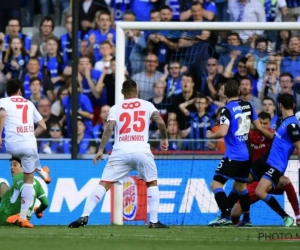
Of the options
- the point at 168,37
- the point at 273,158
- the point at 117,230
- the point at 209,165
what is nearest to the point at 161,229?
the point at 117,230

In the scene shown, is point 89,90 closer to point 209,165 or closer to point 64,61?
point 64,61

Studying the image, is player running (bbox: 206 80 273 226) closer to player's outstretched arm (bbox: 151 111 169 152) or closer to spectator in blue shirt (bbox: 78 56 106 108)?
player's outstretched arm (bbox: 151 111 169 152)

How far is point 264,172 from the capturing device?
Answer: 524 inches

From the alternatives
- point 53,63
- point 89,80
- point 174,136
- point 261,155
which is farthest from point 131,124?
point 53,63

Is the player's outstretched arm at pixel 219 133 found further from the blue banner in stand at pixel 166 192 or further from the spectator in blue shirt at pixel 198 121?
the spectator in blue shirt at pixel 198 121

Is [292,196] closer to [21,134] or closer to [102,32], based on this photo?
[21,134]

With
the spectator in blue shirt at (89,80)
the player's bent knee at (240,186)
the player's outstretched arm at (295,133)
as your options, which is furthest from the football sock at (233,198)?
the spectator in blue shirt at (89,80)

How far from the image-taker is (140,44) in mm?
16906

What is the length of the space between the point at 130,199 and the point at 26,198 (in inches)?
108

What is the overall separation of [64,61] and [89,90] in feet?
2.88

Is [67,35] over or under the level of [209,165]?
over

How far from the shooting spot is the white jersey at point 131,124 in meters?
12.0

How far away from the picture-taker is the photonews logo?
1494 centimetres

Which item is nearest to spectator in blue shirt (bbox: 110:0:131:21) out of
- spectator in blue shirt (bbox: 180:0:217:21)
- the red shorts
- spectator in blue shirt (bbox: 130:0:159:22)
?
A: spectator in blue shirt (bbox: 130:0:159:22)
